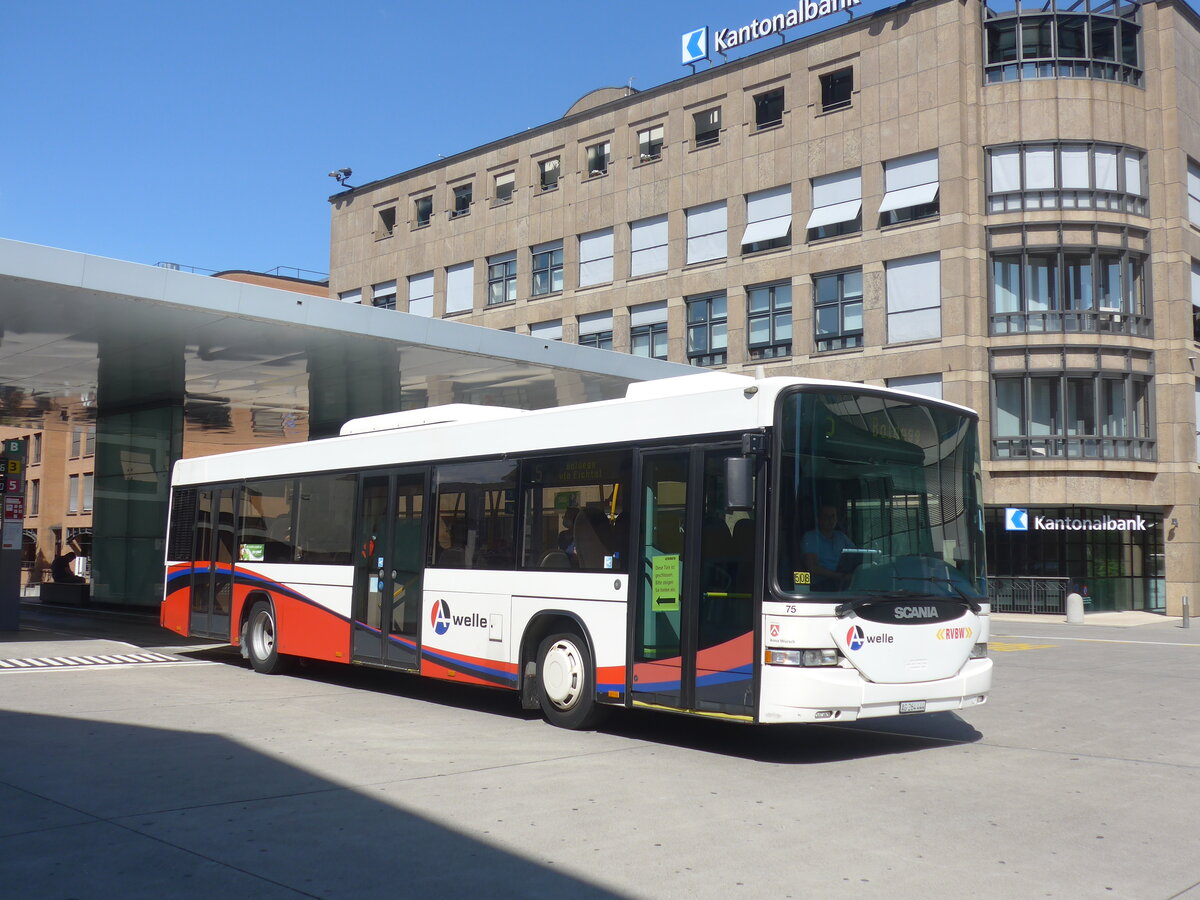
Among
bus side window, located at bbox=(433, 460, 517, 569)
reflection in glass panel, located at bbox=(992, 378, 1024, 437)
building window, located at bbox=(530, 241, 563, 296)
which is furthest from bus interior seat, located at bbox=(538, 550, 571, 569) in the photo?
building window, located at bbox=(530, 241, 563, 296)

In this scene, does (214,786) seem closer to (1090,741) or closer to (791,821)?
(791,821)

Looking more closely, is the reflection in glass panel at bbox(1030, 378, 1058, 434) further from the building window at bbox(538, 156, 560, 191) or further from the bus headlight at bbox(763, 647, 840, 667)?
the bus headlight at bbox(763, 647, 840, 667)

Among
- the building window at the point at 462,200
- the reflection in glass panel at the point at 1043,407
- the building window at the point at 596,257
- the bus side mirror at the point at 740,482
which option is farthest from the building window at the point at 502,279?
the bus side mirror at the point at 740,482

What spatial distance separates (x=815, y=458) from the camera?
927 cm

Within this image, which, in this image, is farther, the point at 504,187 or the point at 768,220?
the point at 504,187

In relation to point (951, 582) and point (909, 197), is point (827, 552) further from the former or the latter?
point (909, 197)

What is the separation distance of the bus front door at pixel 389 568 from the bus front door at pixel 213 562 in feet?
11.4

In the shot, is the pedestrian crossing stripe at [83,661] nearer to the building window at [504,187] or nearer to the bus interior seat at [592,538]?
the bus interior seat at [592,538]

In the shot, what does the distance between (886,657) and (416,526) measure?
5.52 meters

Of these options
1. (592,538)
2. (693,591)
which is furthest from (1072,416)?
(693,591)

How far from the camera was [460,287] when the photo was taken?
51.1 m

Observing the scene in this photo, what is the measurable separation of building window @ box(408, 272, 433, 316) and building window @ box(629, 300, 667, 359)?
36.2 ft

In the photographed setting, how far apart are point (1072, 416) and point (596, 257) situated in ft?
58.8

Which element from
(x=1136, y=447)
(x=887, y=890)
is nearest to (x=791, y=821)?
(x=887, y=890)
